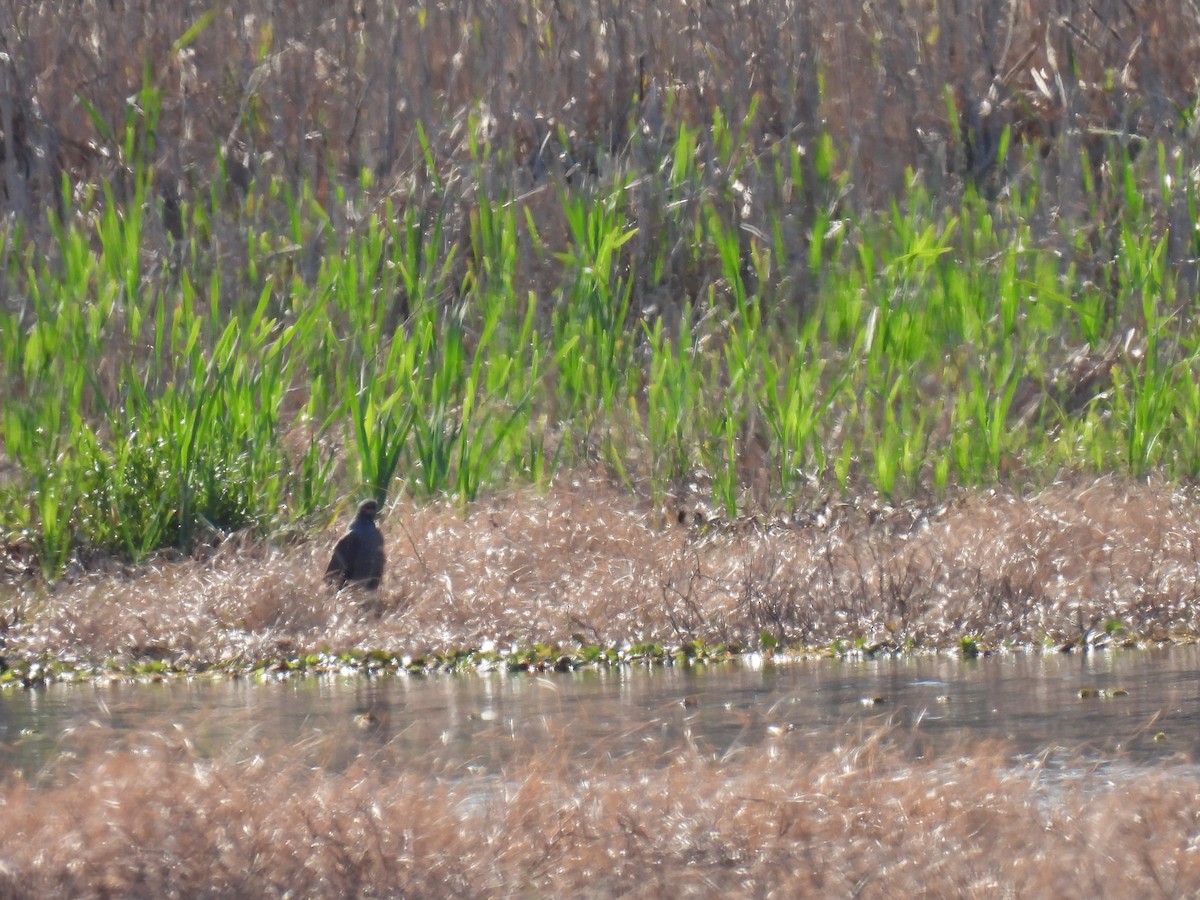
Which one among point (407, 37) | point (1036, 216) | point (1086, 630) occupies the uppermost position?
point (407, 37)

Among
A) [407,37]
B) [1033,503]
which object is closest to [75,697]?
[1033,503]

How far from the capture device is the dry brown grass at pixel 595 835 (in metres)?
4.79

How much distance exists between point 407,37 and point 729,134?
3323 millimetres

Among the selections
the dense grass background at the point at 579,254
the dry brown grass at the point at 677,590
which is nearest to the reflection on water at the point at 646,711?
the dry brown grass at the point at 677,590

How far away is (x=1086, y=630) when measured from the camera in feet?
31.2

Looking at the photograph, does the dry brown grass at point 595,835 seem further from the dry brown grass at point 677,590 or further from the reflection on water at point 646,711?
the dry brown grass at point 677,590

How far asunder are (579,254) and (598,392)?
6.59 feet

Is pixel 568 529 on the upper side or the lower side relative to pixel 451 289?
lower

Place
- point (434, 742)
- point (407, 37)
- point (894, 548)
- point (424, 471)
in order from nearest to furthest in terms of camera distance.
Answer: point (434, 742), point (894, 548), point (424, 471), point (407, 37)

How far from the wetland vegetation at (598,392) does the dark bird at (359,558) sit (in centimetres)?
15

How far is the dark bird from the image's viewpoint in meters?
10.1

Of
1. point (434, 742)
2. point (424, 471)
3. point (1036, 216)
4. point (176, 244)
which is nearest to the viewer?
point (434, 742)

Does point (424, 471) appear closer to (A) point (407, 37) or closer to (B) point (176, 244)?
(B) point (176, 244)

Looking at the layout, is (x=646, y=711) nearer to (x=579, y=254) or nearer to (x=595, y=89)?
(x=579, y=254)
